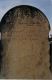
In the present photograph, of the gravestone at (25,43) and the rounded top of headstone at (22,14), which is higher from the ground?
the rounded top of headstone at (22,14)

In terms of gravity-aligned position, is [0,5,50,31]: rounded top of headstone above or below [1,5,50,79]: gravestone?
above

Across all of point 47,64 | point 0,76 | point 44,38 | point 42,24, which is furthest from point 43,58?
point 0,76

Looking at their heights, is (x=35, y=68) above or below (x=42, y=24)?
below

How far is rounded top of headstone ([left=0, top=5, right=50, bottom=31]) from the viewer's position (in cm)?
535

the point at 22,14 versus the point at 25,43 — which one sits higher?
the point at 22,14

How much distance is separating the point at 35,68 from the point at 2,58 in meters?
0.94

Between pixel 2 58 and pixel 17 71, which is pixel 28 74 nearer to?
pixel 17 71

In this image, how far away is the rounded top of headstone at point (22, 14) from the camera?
211 inches

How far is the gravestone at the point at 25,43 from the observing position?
528cm

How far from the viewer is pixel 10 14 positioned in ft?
17.8

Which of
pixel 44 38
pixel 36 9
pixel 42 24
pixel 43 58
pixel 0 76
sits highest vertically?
pixel 36 9

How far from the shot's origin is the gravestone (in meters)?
5.28

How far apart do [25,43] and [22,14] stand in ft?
2.65

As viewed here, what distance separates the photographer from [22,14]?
545 cm
